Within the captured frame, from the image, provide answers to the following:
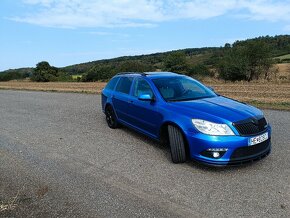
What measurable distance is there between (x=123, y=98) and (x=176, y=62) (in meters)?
38.5

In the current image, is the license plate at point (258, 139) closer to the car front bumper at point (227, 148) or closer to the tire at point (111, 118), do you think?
the car front bumper at point (227, 148)

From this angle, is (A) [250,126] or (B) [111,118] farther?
(B) [111,118]

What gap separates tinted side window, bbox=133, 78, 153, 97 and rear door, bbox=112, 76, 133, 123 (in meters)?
0.25

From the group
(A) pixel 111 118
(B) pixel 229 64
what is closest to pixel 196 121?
(A) pixel 111 118

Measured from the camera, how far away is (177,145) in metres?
5.16

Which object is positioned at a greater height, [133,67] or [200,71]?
[133,67]

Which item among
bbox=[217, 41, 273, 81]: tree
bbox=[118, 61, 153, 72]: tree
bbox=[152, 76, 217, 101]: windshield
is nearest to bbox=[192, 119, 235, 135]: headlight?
bbox=[152, 76, 217, 101]: windshield

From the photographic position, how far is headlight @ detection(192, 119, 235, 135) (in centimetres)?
467

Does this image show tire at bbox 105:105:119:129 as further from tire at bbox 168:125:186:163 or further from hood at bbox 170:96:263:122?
tire at bbox 168:125:186:163

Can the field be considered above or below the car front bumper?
below

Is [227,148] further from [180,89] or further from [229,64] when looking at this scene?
[229,64]

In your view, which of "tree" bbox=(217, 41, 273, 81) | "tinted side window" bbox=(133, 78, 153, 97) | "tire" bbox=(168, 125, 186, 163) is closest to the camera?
"tire" bbox=(168, 125, 186, 163)

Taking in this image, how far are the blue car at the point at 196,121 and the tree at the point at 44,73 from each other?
52.0 metres

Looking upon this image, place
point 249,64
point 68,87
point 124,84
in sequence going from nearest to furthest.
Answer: point 124,84 < point 68,87 < point 249,64
